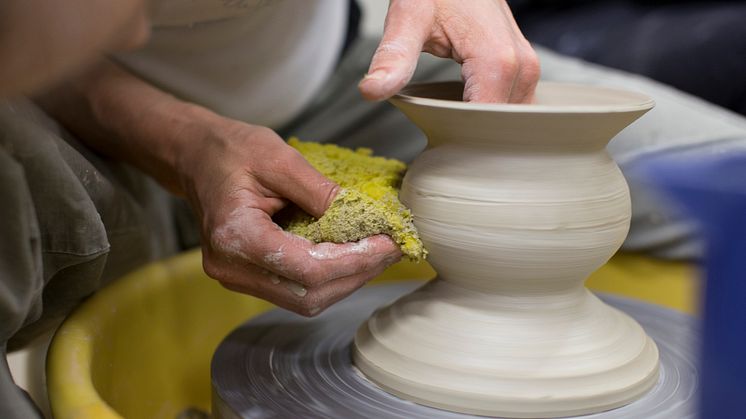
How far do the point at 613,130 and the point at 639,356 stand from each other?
0.24 m

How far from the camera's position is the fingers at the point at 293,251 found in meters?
0.79

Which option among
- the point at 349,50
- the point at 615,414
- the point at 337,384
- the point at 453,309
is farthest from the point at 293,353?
the point at 349,50

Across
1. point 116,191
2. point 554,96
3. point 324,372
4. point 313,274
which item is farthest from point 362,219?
point 116,191

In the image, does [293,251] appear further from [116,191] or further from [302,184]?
[116,191]

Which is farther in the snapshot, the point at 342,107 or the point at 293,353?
the point at 342,107

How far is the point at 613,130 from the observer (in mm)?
779

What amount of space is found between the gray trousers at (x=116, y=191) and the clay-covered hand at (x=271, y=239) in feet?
0.43

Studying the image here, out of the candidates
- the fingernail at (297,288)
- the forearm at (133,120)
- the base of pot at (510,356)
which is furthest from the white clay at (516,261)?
the forearm at (133,120)

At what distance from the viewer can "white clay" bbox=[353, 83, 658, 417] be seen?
755 millimetres

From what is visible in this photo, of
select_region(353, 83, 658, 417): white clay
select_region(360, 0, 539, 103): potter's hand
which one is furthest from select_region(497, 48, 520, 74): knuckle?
select_region(353, 83, 658, 417): white clay

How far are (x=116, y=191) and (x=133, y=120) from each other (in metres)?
0.11

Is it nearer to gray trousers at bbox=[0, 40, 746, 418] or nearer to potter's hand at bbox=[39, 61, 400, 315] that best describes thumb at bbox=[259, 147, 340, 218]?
potter's hand at bbox=[39, 61, 400, 315]

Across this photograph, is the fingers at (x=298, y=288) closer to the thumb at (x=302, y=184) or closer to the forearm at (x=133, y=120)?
the thumb at (x=302, y=184)

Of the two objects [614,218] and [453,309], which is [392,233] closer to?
[453,309]
